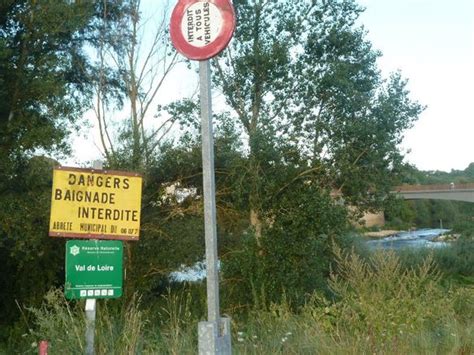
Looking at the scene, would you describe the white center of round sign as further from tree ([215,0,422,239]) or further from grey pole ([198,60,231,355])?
tree ([215,0,422,239])

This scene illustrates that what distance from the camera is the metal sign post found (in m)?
4.27

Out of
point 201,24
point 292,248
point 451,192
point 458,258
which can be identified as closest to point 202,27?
point 201,24

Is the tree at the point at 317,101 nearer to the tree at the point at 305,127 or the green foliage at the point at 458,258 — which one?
the tree at the point at 305,127

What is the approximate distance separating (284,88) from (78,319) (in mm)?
11462

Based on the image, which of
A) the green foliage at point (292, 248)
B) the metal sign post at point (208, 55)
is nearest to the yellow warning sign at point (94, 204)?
the metal sign post at point (208, 55)

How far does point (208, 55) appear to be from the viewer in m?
4.44

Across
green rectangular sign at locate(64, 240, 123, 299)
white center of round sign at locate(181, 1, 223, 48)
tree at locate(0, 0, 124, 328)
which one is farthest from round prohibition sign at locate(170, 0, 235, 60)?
tree at locate(0, 0, 124, 328)

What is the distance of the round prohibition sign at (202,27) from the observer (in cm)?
443

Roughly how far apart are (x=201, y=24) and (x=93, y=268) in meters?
2.51

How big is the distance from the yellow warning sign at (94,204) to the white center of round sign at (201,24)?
1.90m

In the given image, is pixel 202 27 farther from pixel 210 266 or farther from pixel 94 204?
pixel 94 204

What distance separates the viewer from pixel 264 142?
15.9 meters

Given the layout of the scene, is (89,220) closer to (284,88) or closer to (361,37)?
(284,88)

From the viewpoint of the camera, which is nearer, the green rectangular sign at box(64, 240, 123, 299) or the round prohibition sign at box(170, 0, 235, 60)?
the round prohibition sign at box(170, 0, 235, 60)
